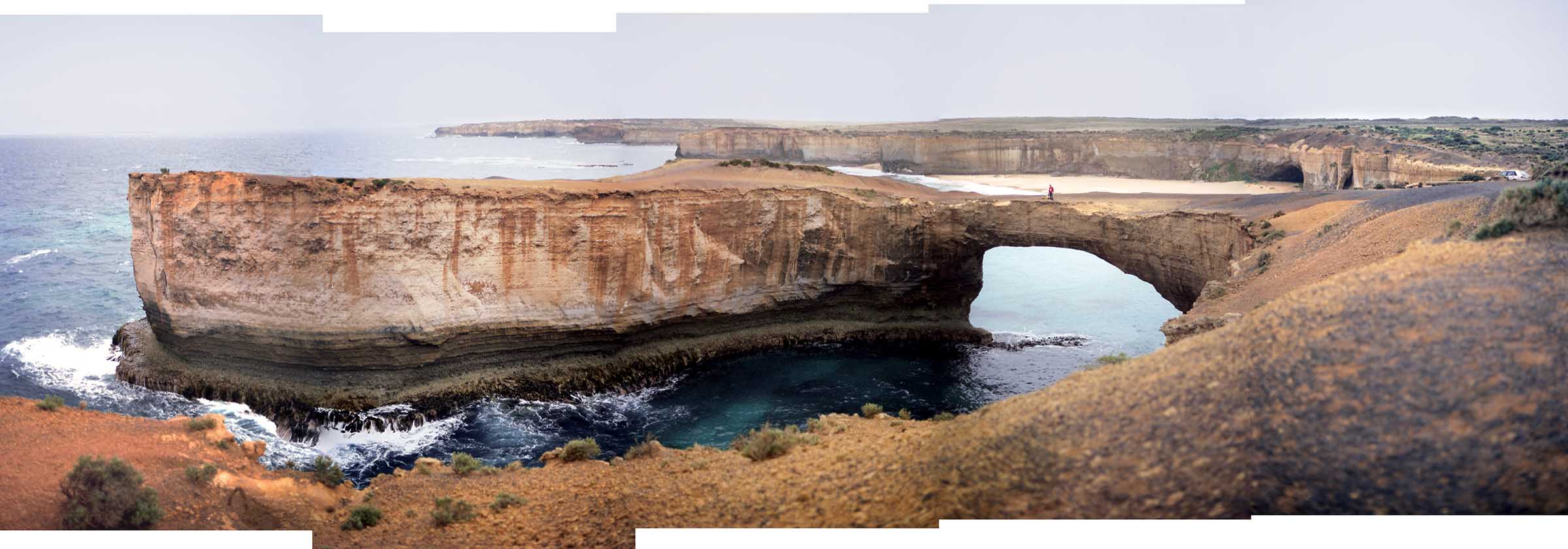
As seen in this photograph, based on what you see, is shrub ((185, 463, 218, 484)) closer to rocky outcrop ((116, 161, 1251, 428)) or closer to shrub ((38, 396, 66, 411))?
shrub ((38, 396, 66, 411))

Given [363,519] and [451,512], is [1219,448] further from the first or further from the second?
[363,519]

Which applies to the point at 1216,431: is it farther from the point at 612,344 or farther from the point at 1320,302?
the point at 612,344

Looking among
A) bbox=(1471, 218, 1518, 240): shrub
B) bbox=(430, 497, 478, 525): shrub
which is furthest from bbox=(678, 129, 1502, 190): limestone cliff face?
bbox=(430, 497, 478, 525): shrub

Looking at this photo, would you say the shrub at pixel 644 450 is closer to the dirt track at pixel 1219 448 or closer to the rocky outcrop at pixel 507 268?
the dirt track at pixel 1219 448

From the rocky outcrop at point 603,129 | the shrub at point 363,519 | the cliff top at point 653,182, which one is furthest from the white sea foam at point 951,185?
the rocky outcrop at point 603,129

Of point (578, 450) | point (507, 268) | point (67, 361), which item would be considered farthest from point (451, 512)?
point (67, 361)

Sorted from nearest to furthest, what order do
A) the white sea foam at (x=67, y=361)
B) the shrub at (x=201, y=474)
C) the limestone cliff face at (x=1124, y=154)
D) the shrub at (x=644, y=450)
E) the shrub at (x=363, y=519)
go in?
1. the shrub at (x=363, y=519)
2. the shrub at (x=201, y=474)
3. the shrub at (x=644, y=450)
4. the white sea foam at (x=67, y=361)
5. the limestone cliff face at (x=1124, y=154)

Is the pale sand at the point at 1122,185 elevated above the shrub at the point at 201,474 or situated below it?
above
